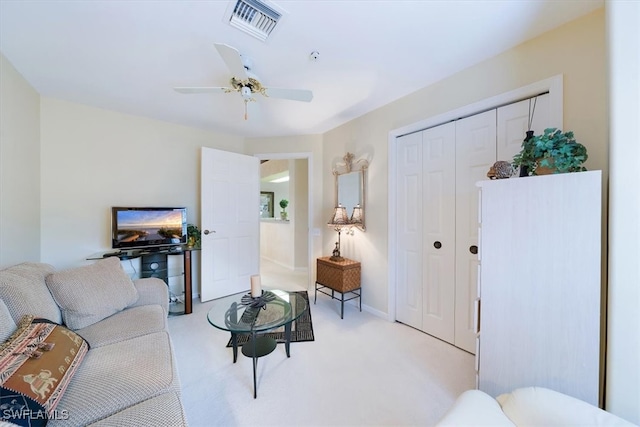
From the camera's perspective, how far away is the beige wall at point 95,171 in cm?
264

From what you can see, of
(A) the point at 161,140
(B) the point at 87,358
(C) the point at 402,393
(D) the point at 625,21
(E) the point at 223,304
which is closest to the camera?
(D) the point at 625,21

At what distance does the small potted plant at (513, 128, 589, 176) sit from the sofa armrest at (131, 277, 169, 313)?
9.26 feet

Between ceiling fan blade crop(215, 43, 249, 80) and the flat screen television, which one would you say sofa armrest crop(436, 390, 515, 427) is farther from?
the flat screen television

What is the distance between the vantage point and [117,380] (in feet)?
3.63

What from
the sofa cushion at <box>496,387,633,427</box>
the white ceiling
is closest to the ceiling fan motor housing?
the white ceiling

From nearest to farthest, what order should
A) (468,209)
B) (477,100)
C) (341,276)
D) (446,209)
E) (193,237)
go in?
(477,100) → (468,209) → (446,209) → (341,276) → (193,237)

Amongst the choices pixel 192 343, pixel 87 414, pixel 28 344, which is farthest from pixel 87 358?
pixel 192 343

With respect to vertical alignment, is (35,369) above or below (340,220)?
below

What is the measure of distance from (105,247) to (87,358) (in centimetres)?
216

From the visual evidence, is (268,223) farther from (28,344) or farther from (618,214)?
(618,214)

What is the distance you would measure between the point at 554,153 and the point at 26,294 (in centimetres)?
294

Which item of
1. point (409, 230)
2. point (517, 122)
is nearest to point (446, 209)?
point (409, 230)

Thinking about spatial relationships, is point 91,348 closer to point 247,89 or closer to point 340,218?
point 247,89

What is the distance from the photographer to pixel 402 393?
1.65 m
